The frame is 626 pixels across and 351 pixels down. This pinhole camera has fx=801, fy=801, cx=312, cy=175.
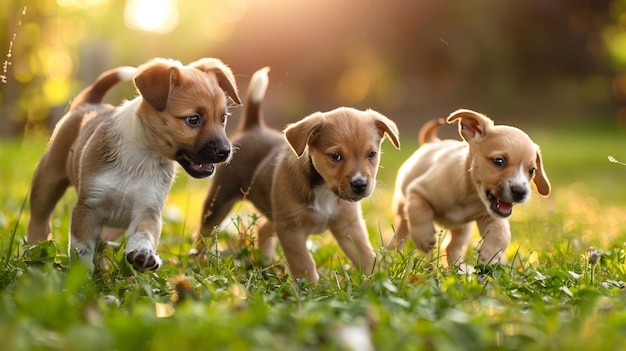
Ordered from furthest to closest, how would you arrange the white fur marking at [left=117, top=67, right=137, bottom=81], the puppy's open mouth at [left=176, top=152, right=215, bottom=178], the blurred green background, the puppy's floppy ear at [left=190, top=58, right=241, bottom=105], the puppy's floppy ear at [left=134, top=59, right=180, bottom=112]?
the blurred green background < the white fur marking at [left=117, top=67, right=137, bottom=81] < the puppy's floppy ear at [left=190, top=58, right=241, bottom=105] < the puppy's open mouth at [left=176, top=152, right=215, bottom=178] < the puppy's floppy ear at [left=134, top=59, right=180, bottom=112]

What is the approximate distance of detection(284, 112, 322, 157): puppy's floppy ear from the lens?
477 cm

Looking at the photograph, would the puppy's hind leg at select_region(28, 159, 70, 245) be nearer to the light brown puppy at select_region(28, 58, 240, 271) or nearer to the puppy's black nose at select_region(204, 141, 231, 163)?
the light brown puppy at select_region(28, 58, 240, 271)

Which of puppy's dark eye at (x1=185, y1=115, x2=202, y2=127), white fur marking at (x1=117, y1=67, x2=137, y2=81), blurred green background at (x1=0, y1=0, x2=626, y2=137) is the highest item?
white fur marking at (x1=117, y1=67, x2=137, y2=81)

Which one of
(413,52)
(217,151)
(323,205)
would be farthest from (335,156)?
(413,52)

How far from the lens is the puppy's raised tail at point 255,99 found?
19.4 ft

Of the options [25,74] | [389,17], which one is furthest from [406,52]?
[25,74]

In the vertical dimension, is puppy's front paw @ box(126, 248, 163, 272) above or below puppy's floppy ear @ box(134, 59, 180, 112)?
below

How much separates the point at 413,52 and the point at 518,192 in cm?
2027

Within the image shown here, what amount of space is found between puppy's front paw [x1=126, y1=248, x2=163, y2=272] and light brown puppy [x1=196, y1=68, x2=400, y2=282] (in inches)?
39.4

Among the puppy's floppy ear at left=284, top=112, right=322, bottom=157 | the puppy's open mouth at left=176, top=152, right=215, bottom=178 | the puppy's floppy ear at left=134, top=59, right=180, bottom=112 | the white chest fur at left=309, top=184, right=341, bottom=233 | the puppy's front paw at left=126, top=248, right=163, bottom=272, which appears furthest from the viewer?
the white chest fur at left=309, top=184, right=341, bottom=233

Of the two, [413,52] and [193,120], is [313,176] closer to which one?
[193,120]

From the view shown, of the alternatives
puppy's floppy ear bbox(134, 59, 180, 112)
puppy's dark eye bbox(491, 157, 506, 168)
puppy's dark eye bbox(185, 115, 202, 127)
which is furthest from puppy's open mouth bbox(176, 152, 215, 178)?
puppy's dark eye bbox(491, 157, 506, 168)

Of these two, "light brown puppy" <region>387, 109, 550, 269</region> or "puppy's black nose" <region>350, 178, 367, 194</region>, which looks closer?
"puppy's black nose" <region>350, 178, 367, 194</region>

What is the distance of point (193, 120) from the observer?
180 inches
